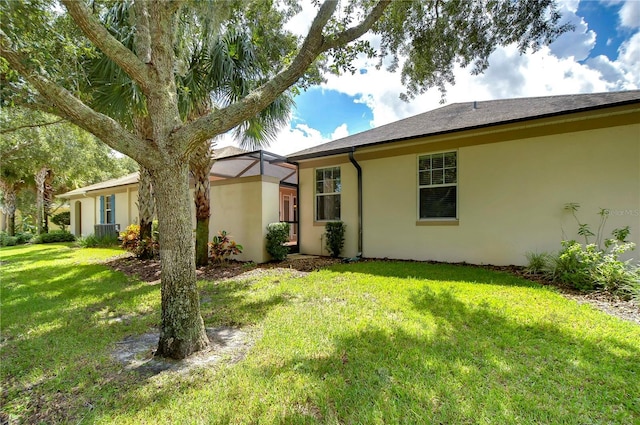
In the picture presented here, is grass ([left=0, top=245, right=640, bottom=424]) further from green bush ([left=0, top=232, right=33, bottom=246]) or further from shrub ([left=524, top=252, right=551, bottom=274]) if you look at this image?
green bush ([left=0, top=232, right=33, bottom=246])

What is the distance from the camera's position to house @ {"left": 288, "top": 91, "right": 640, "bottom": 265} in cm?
605

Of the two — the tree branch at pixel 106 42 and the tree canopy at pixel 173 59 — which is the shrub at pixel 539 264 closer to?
the tree canopy at pixel 173 59

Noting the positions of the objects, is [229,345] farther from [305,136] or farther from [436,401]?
[305,136]

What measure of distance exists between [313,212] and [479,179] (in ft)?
17.3

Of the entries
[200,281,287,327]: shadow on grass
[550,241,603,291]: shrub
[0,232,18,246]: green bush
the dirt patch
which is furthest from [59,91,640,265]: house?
[0,232,18,246]: green bush

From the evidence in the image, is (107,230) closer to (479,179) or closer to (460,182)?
(460,182)

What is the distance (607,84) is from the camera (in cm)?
755

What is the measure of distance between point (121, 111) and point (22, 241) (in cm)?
2092

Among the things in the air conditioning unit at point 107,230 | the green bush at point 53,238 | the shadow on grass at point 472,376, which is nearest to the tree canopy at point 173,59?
the shadow on grass at point 472,376

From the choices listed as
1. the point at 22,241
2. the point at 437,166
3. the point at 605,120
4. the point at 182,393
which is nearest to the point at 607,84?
the point at 605,120

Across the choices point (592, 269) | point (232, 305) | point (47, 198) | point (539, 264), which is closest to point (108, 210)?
point (47, 198)

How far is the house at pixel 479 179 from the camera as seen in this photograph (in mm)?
6047

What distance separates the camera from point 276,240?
8602 mm

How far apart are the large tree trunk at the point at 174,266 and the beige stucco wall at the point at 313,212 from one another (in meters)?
6.62
